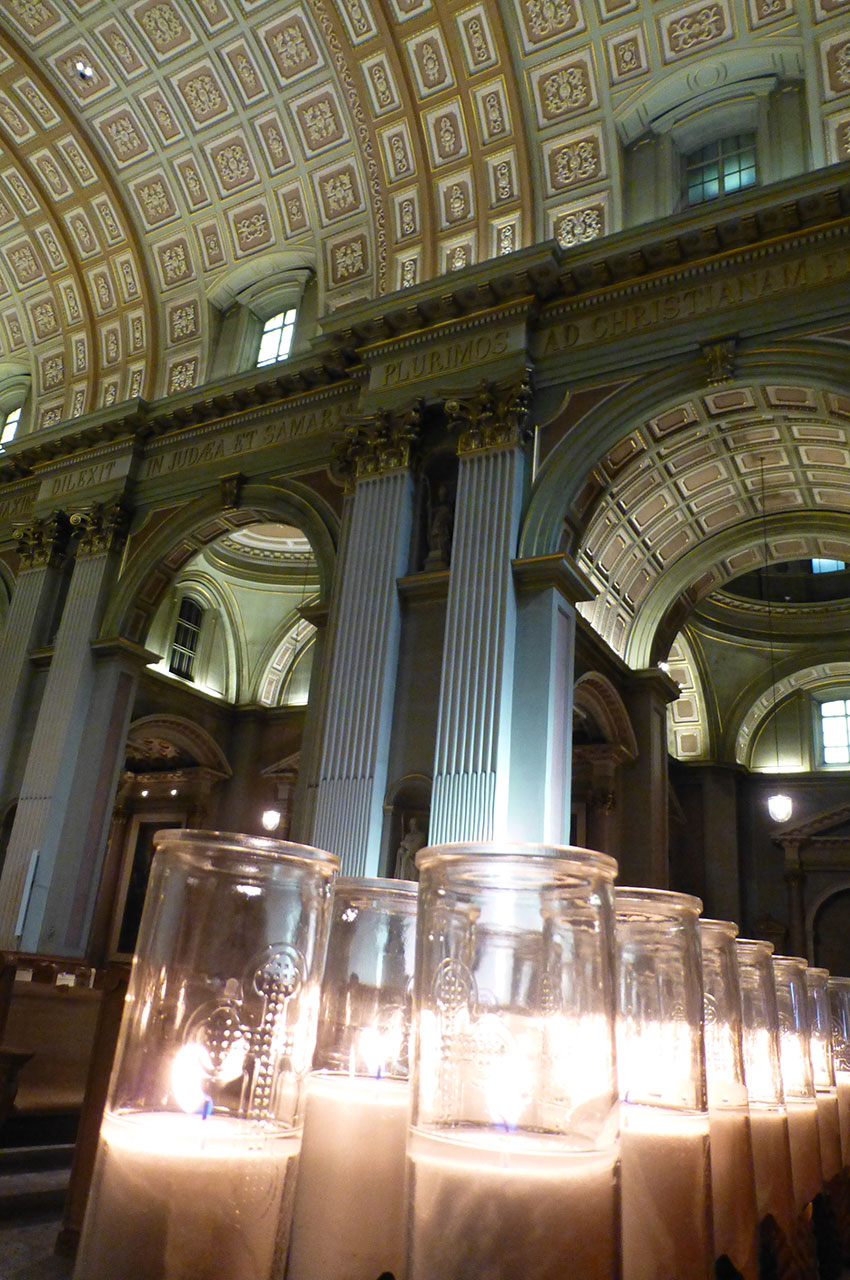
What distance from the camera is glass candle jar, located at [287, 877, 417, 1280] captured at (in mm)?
1159

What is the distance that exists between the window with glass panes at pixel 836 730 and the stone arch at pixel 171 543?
472 inches

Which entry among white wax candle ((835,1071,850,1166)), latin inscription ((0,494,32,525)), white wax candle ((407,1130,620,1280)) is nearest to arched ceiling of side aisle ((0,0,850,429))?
latin inscription ((0,494,32,525))

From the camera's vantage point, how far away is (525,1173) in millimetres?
924

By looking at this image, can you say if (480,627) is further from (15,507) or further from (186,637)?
(186,637)

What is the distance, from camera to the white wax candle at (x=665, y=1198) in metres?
1.15

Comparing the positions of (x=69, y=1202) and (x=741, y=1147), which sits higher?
(x=741, y=1147)

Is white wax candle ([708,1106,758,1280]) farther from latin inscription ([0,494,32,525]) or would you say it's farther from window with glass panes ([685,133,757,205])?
latin inscription ([0,494,32,525])

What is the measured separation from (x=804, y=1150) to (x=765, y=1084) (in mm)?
237

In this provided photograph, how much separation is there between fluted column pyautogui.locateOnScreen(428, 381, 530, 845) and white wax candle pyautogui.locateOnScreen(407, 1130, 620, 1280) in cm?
771

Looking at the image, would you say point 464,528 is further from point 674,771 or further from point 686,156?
point 674,771

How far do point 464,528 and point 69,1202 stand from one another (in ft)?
29.4

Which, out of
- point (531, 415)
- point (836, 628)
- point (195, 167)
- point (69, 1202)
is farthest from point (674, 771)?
point (69, 1202)

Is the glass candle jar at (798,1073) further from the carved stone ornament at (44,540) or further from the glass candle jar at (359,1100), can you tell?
the carved stone ornament at (44,540)

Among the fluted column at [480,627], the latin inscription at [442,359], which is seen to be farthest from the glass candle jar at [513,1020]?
the latin inscription at [442,359]
